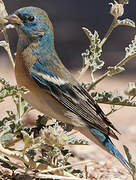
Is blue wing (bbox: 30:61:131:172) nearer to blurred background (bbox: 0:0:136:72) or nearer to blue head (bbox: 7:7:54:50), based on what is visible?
blue head (bbox: 7:7:54:50)

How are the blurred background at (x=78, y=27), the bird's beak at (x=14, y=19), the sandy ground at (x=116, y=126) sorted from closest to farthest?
the bird's beak at (x=14, y=19), the sandy ground at (x=116, y=126), the blurred background at (x=78, y=27)

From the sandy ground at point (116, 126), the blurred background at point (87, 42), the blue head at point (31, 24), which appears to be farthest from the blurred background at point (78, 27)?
the blue head at point (31, 24)

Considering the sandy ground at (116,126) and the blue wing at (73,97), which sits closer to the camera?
the blue wing at (73,97)

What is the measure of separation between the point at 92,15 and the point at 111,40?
4.06 feet

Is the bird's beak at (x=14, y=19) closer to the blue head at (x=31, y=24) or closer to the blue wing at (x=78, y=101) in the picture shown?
the blue head at (x=31, y=24)

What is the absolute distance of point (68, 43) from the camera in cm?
783

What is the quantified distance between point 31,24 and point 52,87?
40 cm

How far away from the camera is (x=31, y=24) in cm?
333

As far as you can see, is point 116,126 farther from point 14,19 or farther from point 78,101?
point 14,19

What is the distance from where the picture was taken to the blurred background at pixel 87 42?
17.5ft

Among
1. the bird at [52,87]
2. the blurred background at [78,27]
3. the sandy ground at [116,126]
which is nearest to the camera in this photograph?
the bird at [52,87]

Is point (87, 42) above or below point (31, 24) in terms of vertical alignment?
above

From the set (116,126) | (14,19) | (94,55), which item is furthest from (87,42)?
(14,19)

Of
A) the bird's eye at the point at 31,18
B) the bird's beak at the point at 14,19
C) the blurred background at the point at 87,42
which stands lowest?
the bird's beak at the point at 14,19
